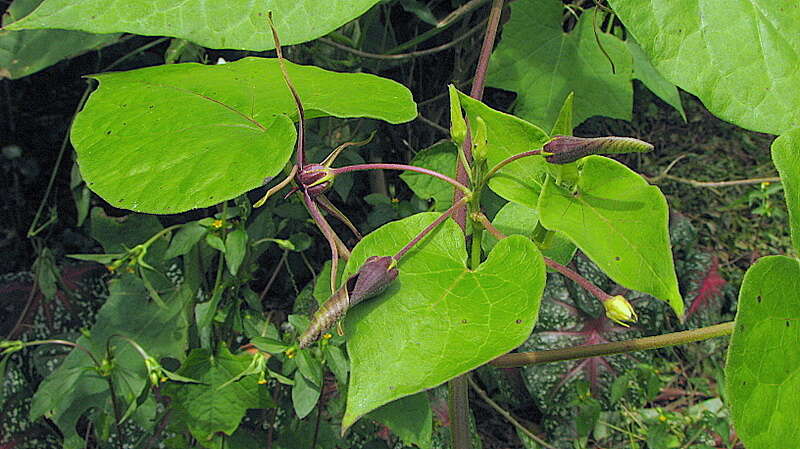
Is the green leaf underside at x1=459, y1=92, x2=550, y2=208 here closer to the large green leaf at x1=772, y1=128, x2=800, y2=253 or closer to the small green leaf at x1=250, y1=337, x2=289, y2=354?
the large green leaf at x1=772, y1=128, x2=800, y2=253

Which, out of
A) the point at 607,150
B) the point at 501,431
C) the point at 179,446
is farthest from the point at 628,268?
the point at 501,431

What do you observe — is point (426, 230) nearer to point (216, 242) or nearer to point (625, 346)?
point (625, 346)

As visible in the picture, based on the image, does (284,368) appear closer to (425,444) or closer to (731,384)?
(425,444)

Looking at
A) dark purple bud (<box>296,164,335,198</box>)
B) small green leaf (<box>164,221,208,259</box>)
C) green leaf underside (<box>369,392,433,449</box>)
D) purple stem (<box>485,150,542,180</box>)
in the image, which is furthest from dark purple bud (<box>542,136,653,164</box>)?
small green leaf (<box>164,221,208,259</box>)

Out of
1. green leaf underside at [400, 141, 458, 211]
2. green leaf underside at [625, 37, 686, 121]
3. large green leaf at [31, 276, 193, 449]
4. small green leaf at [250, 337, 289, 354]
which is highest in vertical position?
green leaf underside at [625, 37, 686, 121]

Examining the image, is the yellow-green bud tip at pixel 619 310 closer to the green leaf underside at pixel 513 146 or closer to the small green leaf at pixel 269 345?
the green leaf underside at pixel 513 146

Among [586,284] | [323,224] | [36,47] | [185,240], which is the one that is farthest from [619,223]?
[36,47]
